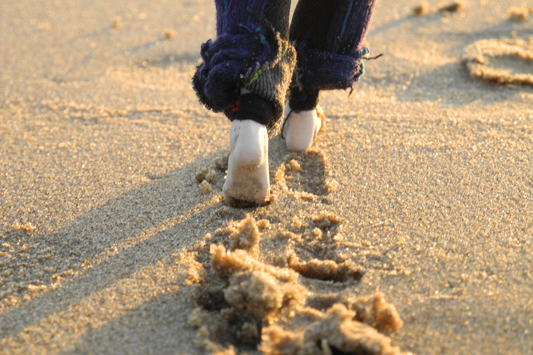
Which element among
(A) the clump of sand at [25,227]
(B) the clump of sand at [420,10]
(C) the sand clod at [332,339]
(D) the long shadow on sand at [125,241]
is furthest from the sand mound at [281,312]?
(B) the clump of sand at [420,10]

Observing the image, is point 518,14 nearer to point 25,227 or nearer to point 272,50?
point 272,50

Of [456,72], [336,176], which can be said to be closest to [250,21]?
[336,176]

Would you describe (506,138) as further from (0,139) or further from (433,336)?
(0,139)

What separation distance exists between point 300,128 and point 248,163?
47cm

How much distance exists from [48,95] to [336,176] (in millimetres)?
1348

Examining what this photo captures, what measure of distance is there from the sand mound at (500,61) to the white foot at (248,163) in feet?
4.52

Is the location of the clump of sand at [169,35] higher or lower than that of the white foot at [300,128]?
higher

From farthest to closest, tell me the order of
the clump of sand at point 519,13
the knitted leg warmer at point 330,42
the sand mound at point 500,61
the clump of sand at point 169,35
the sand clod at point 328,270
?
the clump of sand at point 519,13
the clump of sand at point 169,35
the sand mound at point 500,61
the knitted leg warmer at point 330,42
the sand clod at point 328,270

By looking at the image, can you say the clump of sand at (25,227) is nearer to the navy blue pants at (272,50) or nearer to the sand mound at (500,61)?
the navy blue pants at (272,50)

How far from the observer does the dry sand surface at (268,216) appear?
1021 mm

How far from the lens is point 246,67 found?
132cm

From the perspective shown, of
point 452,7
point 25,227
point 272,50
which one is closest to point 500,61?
point 452,7

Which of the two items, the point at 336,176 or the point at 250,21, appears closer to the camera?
the point at 250,21

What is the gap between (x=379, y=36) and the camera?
278 centimetres
